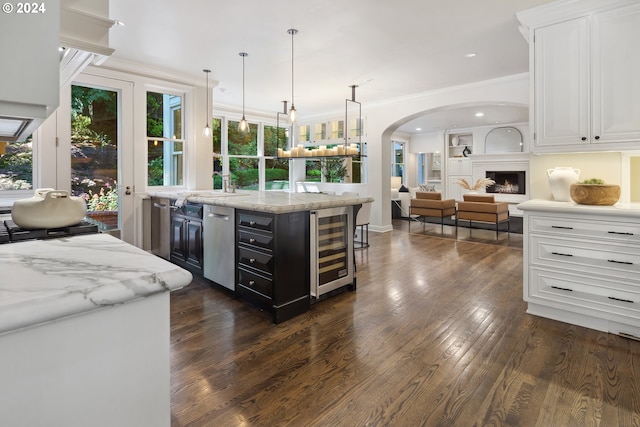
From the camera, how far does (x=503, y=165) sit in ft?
33.6

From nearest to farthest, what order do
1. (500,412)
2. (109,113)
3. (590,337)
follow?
(500,412) < (590,337) < (109,113)

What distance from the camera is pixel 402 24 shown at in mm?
3436

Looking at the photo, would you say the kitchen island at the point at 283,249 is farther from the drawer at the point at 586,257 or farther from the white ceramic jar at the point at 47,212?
the drawer at the point at 586,257

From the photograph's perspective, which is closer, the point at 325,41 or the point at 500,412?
the point at 500,412

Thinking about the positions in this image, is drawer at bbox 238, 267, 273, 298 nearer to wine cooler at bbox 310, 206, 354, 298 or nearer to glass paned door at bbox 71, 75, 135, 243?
wine cooler at bbox 310, 206, 354, 298

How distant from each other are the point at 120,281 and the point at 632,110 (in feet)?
11.5

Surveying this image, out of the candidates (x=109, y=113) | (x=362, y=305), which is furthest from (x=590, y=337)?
(x=109, y=113)

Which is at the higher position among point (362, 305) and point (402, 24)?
point (402, 24)

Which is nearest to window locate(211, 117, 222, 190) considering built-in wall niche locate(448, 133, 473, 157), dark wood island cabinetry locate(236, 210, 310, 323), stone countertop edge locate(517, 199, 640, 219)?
dark wood island cabinetry locate(236, 210, 310, 323)

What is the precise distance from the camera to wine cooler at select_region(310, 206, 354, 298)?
3.01 meters

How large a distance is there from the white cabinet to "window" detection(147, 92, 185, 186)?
15.0 feet

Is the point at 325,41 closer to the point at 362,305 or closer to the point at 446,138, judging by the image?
the point at 362,305

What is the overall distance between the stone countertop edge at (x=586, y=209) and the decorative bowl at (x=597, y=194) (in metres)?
0.05

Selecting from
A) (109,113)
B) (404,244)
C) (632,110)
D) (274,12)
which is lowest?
(404,244)
